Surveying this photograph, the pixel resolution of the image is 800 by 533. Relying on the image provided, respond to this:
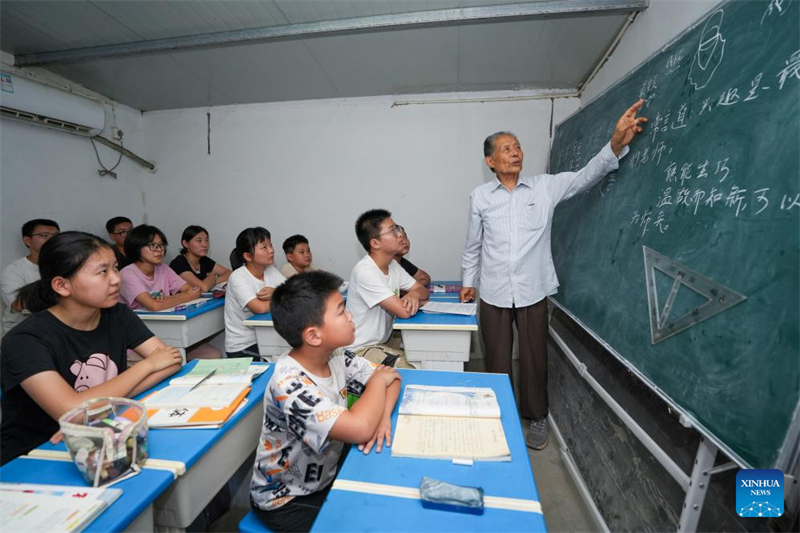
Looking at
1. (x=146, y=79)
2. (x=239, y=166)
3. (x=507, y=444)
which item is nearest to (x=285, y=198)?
(x=239, y=166)

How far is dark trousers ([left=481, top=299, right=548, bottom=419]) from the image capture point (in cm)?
214

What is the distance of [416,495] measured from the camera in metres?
0.77

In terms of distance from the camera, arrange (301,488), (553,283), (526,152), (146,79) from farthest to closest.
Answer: (526,152) → (146,79) → (553,283) → (301,488)

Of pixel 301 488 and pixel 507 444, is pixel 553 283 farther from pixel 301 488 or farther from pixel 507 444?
pixel 301 488

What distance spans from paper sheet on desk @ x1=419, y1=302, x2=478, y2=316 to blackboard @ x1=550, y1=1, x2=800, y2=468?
0.77m

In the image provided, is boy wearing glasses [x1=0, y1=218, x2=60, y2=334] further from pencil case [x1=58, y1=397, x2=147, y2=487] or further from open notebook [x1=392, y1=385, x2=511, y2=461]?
open notebook [x1=392, y1=385, x2=511, y2=461]

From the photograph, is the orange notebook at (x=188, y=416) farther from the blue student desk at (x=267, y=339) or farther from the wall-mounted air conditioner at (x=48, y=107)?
the wall-mounted air conditioner at (x=48, y=107)

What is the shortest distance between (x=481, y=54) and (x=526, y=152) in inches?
39.8

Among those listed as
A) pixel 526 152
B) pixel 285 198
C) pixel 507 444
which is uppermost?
pixel 526 152

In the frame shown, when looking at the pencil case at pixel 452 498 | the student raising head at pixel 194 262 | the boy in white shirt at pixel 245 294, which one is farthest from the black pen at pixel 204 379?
the student raising head at pixel 194 262

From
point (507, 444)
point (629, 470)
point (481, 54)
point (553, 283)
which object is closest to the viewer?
point (507, 444)

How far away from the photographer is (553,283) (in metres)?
2.10

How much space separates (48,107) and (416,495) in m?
3.99

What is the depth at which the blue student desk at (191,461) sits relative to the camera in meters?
0.91
